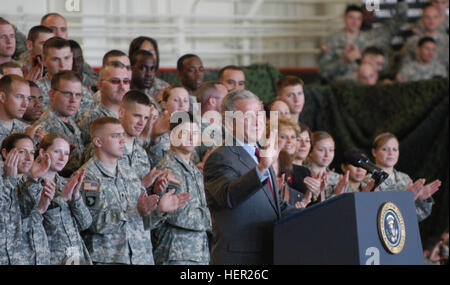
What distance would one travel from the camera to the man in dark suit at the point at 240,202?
3.33 meters

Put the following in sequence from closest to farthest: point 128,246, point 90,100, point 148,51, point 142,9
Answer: point 128,246, point 90,100, point 148,51, point 142,9

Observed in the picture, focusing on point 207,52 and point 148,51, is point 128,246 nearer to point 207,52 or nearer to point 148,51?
point 148,51

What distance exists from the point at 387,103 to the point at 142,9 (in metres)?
2.83

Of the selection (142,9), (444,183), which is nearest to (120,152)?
(444,183)

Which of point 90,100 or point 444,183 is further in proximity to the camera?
point 444,183

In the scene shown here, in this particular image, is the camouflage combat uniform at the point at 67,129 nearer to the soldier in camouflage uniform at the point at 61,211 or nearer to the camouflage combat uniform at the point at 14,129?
the camouflage combat uniform at the point at 14,129

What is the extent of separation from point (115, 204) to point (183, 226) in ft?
1.68

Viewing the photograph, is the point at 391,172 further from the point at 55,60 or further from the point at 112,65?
the point at 55,60

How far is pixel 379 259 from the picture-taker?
2.91 m

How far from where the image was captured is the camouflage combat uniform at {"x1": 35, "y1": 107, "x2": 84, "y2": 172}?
4.75 meters

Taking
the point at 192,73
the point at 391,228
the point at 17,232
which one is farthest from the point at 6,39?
the point at 391,228

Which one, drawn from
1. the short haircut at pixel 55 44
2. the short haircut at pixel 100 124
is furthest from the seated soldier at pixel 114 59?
the short haircut at pixel 100 124

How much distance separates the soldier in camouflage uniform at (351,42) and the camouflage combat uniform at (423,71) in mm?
503
